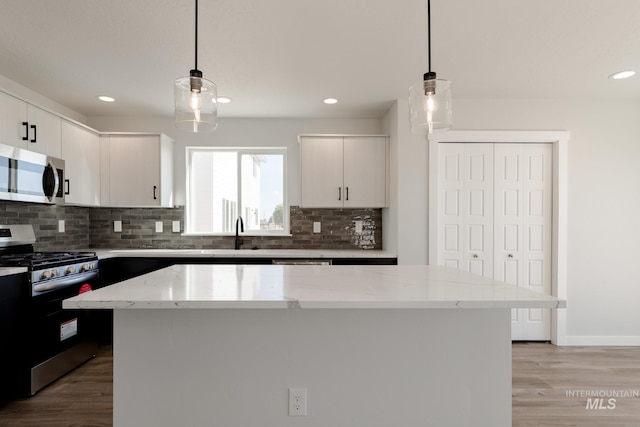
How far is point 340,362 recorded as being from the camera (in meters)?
1.67

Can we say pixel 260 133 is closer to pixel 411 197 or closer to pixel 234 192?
pixel 234 192

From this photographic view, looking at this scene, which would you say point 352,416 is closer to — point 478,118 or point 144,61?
point 144,61

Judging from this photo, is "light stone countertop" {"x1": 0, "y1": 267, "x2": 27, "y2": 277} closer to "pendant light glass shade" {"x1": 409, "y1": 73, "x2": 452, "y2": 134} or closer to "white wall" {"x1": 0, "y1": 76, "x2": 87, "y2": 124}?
"white wall" {"x1": 0, "y1": 76, "x2": 87, "y2": 124}

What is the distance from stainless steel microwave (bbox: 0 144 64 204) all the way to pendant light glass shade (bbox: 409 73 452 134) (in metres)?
2.81

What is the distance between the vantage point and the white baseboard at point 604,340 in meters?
3.45

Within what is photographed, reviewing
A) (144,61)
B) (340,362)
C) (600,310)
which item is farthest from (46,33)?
(600,310)

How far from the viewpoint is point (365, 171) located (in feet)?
12.4

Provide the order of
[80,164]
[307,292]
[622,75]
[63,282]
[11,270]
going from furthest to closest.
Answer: [80,164] < [622,75] < [63,282] < [11,270] < [307,292]

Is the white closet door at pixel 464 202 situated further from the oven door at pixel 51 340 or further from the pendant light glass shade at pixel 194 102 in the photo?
the oven door at pixel 51 340

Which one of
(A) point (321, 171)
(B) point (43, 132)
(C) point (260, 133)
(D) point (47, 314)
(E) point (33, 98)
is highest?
(E) point (33, 98)

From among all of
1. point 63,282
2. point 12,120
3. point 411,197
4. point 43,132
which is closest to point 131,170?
point 43,132

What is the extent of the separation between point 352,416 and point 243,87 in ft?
8.74

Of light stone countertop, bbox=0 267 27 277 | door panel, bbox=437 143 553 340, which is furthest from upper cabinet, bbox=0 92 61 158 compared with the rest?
door panel, bbox=437 143 553 340

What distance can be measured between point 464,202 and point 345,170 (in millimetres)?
1241
